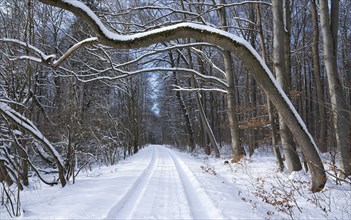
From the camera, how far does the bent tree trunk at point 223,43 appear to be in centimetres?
403

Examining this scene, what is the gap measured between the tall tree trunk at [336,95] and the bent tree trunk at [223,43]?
1.12m

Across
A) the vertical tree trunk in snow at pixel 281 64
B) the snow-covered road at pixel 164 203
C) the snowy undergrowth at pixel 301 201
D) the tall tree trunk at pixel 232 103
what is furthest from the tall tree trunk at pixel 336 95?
the tall tree trunk at pixel 232 103

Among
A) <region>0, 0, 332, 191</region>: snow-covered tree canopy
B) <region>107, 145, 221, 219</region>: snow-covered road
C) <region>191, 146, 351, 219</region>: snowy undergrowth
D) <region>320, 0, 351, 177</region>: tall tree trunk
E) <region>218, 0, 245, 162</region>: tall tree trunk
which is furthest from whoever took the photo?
<region>218, 0, 245, 162</region>: tall tree trunk

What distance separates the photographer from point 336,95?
6.34m

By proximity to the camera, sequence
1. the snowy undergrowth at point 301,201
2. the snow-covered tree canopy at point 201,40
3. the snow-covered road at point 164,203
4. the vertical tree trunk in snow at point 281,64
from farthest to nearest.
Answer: the vertical tree trunk in snow at point 281,64
the snow-covered road at point 164,203
the snowy undergrowth at point 301,201
the snow-covered tree canopy at point 201,40

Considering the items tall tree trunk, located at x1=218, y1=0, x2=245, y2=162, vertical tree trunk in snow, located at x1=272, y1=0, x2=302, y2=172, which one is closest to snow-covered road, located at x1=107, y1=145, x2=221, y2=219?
vertical tree trunk in snow, located at x1=272, y1=0, x2=302, y2=172

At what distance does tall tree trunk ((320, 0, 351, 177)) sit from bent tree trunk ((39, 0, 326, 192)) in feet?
3.67

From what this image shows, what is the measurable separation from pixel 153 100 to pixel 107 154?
30.9 metres

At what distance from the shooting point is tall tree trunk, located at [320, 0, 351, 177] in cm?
616

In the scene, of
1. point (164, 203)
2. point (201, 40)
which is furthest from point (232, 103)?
point (201, 40)

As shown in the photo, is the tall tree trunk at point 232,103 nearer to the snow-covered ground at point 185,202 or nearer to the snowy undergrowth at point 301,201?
the snow-covered ground at point 185,202

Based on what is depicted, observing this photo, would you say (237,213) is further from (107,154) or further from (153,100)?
(153,100)

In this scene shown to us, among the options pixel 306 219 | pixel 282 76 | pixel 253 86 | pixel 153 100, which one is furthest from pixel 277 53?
pixel 153 100

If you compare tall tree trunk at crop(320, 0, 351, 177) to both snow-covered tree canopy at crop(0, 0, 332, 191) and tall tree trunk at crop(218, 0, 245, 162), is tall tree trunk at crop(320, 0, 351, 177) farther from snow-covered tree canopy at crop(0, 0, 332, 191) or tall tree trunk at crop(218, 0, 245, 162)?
tall tree trunk at crop(218, 0, 245, 162)
